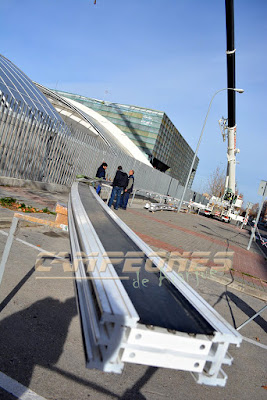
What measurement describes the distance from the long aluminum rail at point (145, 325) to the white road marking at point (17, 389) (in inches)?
40.3

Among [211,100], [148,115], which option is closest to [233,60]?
[211,100]

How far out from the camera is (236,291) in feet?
23.4

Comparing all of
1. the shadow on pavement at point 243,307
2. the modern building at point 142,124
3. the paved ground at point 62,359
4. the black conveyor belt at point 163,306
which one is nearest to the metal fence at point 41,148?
the paved ground at point 62,359

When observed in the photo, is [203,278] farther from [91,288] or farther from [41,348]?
[91,288]

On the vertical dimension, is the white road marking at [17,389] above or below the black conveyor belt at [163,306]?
below

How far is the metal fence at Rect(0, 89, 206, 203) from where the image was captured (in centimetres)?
1235

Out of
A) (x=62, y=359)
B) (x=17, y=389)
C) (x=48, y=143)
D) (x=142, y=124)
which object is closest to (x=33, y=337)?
(x=62, y=359)

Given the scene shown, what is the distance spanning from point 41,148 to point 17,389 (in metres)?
12.6

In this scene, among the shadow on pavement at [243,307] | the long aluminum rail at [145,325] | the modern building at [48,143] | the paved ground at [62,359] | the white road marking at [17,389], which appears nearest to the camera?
the long aluminum rail at [145,325]

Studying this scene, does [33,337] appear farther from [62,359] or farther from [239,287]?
[239,287]

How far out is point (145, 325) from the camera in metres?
1.73

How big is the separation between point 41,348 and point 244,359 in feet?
8.34

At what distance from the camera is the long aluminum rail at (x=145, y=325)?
161cm

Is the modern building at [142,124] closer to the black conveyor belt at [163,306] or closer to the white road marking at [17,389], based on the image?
the black conveyor belt at [163,306]
